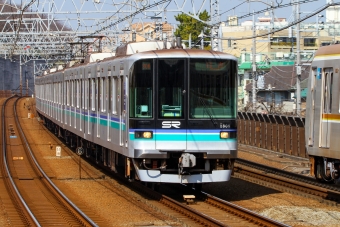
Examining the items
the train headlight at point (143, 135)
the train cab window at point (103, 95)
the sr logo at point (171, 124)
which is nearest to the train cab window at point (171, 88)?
the sr logo at point (171, 124)

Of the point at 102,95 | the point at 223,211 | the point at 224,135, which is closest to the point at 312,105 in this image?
the point at 224,135

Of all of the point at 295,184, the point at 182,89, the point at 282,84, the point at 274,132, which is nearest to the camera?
the point at 182,89

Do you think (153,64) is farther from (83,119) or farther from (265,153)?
(265,153)

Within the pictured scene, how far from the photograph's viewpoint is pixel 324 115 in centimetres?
1228

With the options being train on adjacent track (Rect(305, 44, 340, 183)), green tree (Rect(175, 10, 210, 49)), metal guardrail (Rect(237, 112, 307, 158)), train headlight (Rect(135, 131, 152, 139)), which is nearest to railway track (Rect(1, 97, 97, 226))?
train headlight (Rect(135, 131, 152, 139))

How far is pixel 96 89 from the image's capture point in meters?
16.5

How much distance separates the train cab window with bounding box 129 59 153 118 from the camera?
12266 millimetres

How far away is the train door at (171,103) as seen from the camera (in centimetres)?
1214

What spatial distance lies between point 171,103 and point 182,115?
11.3 inches

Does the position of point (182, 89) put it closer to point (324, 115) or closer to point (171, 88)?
point (171, 88)

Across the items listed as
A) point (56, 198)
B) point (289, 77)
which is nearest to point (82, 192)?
point (56, 198)

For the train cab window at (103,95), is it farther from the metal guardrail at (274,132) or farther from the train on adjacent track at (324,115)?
the metal guardrail at (274,132)

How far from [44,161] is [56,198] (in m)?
7.98

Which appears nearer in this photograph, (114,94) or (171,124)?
(171,124)
